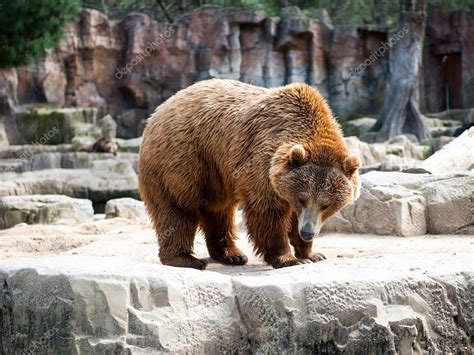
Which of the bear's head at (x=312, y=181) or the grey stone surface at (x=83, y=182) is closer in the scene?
the bear's head at (x=312, y=181)

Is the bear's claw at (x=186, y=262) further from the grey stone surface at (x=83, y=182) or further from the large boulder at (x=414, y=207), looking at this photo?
the grey stone surface at (x=83, y=182)

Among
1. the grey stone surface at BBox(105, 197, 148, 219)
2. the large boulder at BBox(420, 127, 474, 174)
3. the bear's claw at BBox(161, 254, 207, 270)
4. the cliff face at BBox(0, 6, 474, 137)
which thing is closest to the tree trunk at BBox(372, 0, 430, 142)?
the cliff face at BBox(0, 6, 474, 137)

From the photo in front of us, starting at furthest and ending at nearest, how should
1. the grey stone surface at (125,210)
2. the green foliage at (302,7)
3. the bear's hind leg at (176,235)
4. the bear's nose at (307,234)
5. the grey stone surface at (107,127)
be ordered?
the green foliage at (302,7) → the grey stone surface at (107,127) → the grey stone surface at (125,210) → the bear's hind leg at (176,235) → the bear's nose at (307,234)

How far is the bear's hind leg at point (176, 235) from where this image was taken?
5914 millimetres

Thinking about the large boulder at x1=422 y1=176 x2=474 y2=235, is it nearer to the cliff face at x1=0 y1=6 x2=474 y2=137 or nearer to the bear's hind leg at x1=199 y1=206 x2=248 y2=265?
the bear's hind leg at x1=199 y1=206 x2=248 y2=265

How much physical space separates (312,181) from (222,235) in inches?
52.1

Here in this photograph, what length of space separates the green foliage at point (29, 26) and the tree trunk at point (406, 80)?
10.5 metres

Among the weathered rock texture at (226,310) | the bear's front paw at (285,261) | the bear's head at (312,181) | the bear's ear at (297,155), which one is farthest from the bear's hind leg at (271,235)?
the weathered rock texture at (226,310)

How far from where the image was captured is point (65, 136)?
21.8m

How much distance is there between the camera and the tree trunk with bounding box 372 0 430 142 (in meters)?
21.1

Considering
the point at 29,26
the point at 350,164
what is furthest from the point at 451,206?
the point at 29,26

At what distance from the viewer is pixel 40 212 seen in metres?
10.6

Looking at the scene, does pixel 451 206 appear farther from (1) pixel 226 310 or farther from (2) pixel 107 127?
(2) pixel 107 127

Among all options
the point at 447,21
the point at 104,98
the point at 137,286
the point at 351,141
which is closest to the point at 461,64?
the point at 447,21
